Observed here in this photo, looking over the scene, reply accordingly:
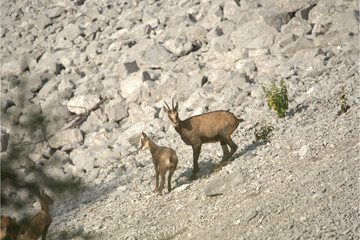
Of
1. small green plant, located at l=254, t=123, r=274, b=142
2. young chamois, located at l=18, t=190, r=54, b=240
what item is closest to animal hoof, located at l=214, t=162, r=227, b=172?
small green plant, located at l=254, t=123, r=274, b=142

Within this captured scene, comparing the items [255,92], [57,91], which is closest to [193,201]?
[255,92]

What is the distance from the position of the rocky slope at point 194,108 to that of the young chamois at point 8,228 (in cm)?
25

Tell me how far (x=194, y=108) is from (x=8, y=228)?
8.91 meters

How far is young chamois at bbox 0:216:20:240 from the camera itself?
4210 millimetres

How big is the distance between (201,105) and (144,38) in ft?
21.6

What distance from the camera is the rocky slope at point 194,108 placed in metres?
6.18

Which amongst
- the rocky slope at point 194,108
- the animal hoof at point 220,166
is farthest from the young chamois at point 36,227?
the animal hoof at point 220,166

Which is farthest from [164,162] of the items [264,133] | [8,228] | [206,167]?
[8,228]

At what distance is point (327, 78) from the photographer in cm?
1152

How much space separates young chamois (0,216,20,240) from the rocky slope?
25 cm

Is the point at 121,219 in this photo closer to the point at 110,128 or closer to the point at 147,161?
the point at 147,161

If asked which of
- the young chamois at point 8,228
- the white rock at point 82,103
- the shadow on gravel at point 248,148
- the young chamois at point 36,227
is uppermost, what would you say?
the young chamois at point 8,228

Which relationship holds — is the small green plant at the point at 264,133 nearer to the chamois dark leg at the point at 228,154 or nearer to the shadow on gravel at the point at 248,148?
the shadow on gravel at the point at 248,148

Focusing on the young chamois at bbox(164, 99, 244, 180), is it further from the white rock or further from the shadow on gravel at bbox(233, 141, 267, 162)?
the white rock
